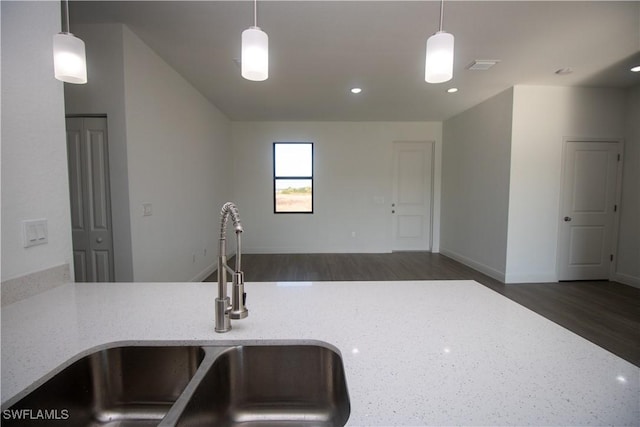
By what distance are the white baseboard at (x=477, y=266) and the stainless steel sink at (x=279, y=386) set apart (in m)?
3.97

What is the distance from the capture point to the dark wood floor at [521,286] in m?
2.51

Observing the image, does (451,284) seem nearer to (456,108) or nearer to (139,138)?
(139,138)

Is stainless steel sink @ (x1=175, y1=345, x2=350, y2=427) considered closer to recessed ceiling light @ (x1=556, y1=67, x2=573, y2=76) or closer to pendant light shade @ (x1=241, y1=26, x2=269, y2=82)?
pendant light shade @ (x1=241, y1=26, x2=269, y2=82)

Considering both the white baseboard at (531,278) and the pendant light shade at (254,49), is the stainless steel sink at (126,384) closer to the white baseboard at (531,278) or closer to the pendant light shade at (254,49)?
the pendant light shade at (254,49)

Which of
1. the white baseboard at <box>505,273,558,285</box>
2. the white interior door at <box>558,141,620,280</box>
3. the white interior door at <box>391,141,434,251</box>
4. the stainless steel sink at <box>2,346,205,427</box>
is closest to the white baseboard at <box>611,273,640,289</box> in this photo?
the white interior door at <box>558,141,620,280</box>

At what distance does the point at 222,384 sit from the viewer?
2.63 ft

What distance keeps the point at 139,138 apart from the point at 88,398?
91.3 inches

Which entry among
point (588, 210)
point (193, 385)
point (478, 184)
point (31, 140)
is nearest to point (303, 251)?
point (478, 184)

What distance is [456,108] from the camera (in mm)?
4586

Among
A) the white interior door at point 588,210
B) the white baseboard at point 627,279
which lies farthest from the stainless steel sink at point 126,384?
the white baseboard at point 627,279

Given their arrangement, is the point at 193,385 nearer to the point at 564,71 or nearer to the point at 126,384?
the point at 126,384

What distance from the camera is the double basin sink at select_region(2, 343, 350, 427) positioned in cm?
79

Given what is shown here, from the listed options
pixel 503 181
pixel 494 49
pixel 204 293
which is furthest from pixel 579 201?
pixel 204 293

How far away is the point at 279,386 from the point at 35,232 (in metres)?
1.20
